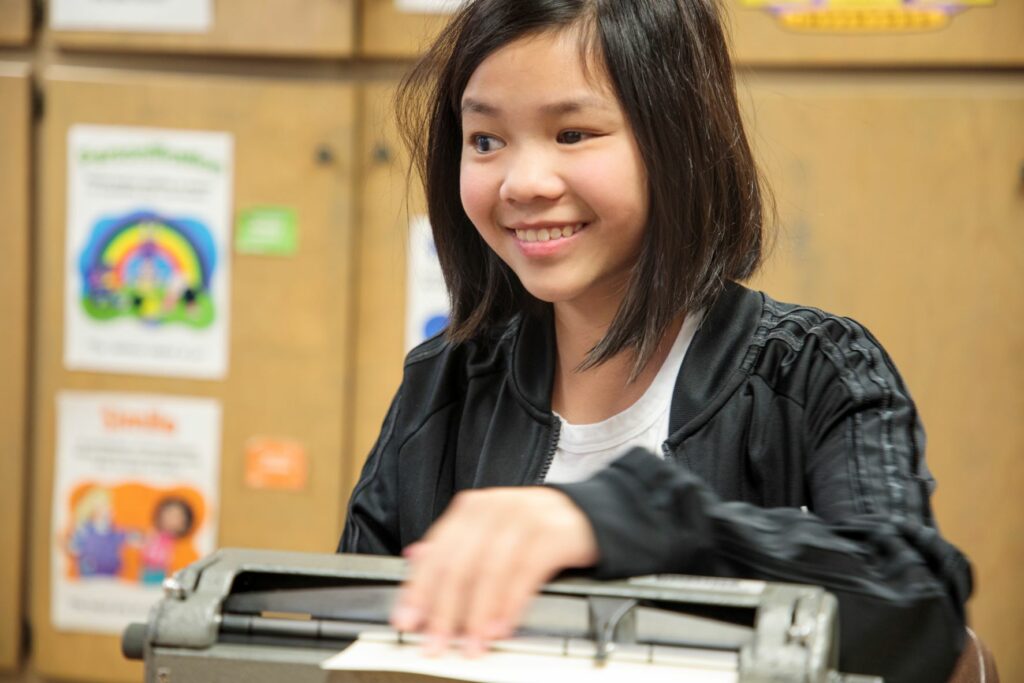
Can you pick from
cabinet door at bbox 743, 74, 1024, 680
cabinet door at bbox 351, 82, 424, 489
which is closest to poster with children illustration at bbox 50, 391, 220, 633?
cabinet door at bbox 351, 82, 424, 489

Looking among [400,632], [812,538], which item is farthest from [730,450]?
[400,632]

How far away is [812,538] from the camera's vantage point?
757 millimetres

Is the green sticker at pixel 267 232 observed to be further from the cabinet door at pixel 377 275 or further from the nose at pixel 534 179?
the nose at pixel 534 179

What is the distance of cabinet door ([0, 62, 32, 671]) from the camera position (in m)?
2.33

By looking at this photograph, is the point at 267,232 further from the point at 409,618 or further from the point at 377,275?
the point at 409,618

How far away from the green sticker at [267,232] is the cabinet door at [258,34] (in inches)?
11.4

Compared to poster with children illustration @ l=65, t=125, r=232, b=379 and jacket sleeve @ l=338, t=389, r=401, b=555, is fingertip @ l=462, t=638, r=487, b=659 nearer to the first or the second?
jacket sleeve @ l=338, t=389, r=401, b=555

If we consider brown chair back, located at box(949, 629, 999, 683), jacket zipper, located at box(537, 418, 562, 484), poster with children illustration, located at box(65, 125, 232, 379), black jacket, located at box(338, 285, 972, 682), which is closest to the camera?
black jacket, located at box(338, 285, 972, 682)

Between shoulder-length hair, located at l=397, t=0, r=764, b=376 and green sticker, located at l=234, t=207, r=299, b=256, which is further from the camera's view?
green sticker, located at l=234, t=207, r=299, b=256

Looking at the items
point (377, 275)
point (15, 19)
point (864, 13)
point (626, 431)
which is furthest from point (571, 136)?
point (15, 19)

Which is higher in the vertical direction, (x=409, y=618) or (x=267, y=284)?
(x=267, y=284)

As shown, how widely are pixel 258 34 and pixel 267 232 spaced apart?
359 mm

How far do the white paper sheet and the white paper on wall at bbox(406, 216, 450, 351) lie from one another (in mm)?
1643

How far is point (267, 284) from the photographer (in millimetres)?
2320
